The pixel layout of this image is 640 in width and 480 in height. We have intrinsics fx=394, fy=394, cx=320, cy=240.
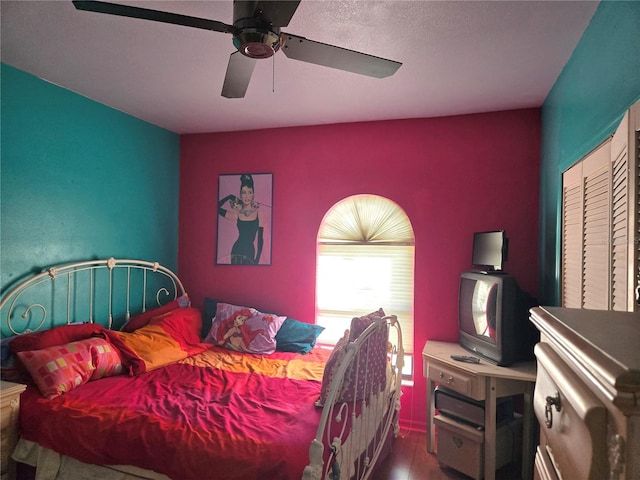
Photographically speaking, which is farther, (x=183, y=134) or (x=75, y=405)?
(x=183, y=134)

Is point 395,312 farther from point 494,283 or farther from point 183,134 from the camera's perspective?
point 183,134

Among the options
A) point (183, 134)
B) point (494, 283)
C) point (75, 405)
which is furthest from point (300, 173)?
point (75, 405)

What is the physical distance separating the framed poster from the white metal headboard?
60 cm

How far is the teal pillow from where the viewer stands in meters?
3.23

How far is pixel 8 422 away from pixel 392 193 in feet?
9.58

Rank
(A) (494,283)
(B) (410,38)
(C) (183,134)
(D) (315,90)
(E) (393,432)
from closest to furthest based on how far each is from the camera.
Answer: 1. (B) (410,38)
2. (A) (494,283)
3. (D) (315,90)
4. (E) (393,432)
5. (C) (183,134)

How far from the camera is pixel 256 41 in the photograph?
1.42m

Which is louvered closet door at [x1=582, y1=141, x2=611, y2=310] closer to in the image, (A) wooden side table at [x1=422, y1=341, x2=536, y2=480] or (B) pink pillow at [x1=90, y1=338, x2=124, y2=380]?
(A) wooden side table at [x1=422, y1=341, x2=536, y2=480]

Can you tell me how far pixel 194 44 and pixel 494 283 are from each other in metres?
2.30

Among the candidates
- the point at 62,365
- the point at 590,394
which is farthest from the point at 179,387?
the point at 590,394

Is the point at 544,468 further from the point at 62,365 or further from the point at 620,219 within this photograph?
the point at 62,365

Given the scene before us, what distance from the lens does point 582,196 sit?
1.86 meters

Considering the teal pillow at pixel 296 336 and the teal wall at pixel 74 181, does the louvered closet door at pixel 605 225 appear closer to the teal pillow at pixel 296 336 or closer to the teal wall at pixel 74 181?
the teal pillow at pixel 296 336

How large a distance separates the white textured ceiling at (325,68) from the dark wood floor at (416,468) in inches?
101
